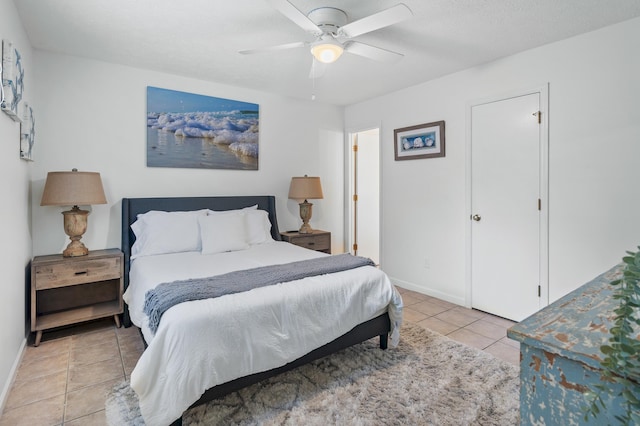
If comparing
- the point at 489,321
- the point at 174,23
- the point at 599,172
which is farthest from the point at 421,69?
the point at 489,321

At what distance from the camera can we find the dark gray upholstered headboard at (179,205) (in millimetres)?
3260

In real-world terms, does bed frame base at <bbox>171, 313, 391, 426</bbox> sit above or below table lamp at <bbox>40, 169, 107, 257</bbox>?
below

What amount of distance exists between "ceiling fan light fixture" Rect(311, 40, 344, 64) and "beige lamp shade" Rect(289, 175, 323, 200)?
1.91m

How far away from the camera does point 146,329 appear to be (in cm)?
199

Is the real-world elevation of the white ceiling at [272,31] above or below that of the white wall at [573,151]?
above

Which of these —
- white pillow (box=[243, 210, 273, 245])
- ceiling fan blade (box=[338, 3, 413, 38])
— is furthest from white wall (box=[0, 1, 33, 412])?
ceiling fan blade (box=[338, 3, 413, 38])

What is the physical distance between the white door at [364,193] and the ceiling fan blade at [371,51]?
239 centimetres

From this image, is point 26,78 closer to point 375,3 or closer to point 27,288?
point 27,288

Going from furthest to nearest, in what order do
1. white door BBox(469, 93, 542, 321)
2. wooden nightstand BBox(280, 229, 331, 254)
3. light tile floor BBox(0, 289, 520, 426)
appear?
wooden nightstand BBox(280, 229, 331, 254) → white door BBox(469, 93, 542, 321) → light tile floor BBox(0, 289, 520, 426)

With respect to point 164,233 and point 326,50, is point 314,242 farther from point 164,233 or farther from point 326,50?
point 326,50

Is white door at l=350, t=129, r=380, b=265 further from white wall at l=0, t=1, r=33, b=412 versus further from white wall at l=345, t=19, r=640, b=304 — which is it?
white wall at l=0, t=1, r=33, b=412

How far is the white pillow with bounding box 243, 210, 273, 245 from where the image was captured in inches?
143

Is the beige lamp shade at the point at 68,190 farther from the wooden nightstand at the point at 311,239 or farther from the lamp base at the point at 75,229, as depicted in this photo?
the wooden nightstand at the point at 311,239

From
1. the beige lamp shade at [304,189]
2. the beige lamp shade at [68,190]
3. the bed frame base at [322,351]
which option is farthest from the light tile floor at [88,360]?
the beige lamp shade at [304,189]
